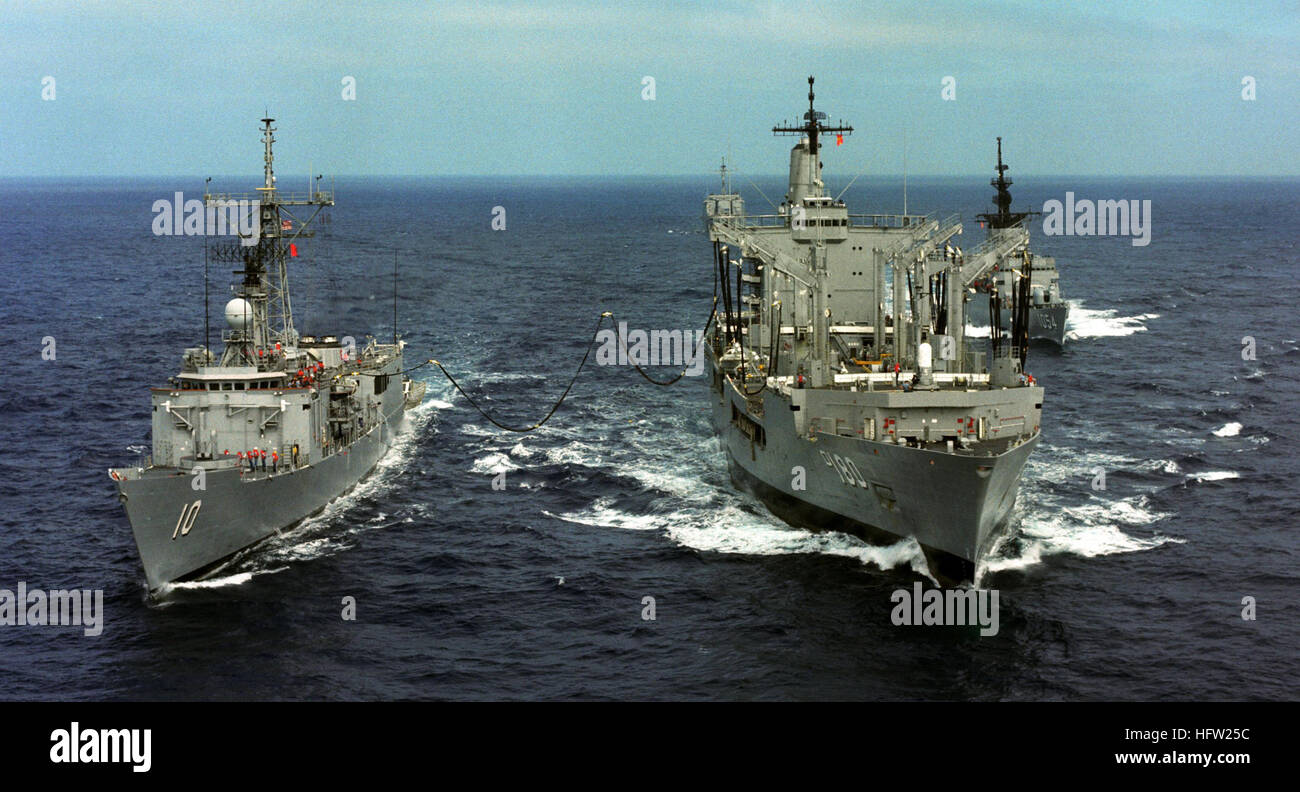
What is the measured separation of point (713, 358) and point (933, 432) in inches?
962

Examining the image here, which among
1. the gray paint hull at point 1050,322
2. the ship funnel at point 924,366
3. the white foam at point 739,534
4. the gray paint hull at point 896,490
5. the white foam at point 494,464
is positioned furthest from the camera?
the gray paint hull at point 1050,322

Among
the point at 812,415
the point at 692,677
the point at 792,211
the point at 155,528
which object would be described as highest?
the point at 792,211

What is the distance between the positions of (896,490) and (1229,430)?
27963 millimetres

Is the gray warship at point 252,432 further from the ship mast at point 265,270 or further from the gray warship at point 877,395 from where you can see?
the gray warship at point 877,395

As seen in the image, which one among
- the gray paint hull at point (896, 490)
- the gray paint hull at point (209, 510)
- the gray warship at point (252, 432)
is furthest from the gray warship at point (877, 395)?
the gray paint hull at point (209, 510)

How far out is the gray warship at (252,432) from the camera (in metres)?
43.2

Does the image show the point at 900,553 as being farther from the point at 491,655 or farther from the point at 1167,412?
the point at 1167,412

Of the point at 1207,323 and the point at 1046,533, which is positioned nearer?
the point at 1046,533

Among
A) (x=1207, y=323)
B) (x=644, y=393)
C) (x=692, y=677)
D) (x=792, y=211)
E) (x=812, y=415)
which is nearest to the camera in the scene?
(x=692, y=677)

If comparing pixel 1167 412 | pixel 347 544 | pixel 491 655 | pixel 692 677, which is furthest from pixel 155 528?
pixel 1167 412

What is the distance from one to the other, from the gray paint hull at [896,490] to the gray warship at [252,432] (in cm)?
1805

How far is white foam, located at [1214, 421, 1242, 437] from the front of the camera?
6317 centimetres

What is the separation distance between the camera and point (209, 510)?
44.1m
